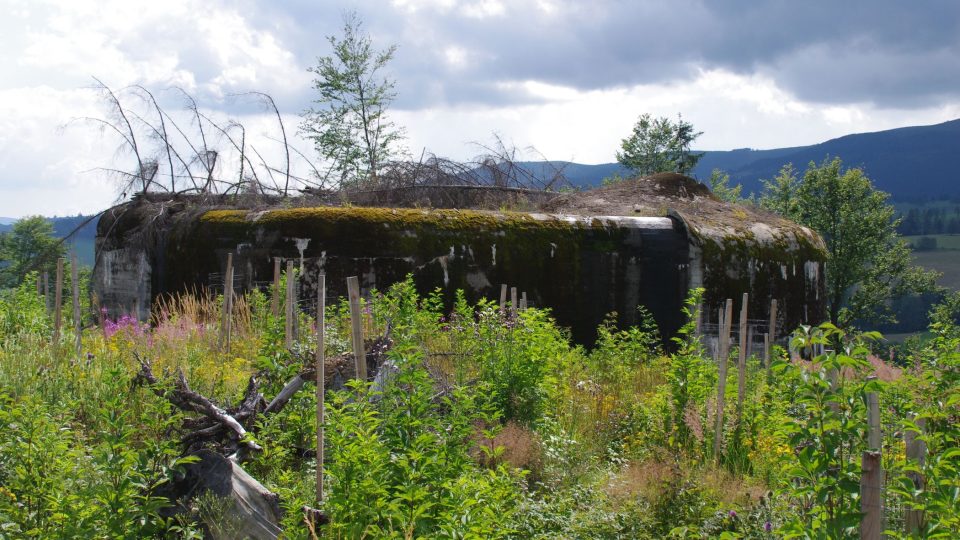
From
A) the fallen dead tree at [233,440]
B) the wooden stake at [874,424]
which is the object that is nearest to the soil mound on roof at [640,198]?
the fallen dead tree at [233,440]

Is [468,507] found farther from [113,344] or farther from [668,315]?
[668,315]

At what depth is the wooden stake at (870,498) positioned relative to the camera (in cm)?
274

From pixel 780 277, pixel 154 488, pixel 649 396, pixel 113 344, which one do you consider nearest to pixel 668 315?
pixel 780 277

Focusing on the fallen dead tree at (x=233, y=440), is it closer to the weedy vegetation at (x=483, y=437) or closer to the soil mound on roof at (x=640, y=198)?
the weedy vegetation at (x=483, y=437)

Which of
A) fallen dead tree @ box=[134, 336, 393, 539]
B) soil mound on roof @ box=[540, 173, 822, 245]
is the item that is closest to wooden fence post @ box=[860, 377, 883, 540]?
fallen dead tree @ box=[134, 336, 393, 539]

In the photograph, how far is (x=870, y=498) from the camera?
9.09ft

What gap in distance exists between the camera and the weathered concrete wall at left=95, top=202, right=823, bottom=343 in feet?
34.4

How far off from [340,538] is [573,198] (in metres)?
10.6

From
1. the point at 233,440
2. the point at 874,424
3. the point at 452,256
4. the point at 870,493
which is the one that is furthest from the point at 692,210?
the point at 870,493

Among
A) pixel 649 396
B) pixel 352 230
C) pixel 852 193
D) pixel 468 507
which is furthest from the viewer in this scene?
pixel 852 193

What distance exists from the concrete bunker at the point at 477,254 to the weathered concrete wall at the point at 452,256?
2 cm

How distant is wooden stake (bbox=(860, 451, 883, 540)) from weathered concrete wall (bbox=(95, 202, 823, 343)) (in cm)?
807

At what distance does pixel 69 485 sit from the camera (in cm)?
387

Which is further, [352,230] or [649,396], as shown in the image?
[352,230]
